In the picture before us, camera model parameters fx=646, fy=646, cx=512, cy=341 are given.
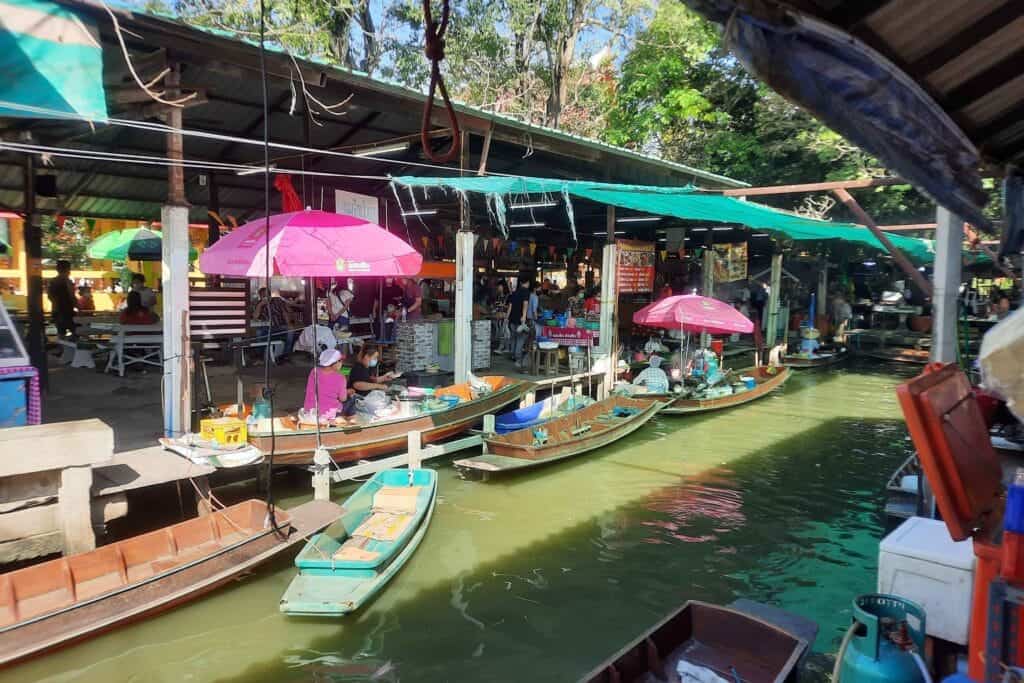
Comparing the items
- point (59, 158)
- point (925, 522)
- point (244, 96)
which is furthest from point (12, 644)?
point (59, 158)

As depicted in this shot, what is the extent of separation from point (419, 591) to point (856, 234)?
14717 millimetres

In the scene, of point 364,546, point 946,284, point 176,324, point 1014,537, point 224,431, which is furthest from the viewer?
point 176,324

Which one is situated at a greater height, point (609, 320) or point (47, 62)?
point (47, 62)

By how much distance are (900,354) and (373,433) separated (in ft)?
64.4

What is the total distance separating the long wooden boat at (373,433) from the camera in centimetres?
786

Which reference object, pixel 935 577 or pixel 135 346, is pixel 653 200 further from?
pixel 135 346

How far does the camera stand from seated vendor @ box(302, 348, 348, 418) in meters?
8.48

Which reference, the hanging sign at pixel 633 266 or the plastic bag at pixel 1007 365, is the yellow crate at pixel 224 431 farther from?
the hanging sign at pixel 633 266

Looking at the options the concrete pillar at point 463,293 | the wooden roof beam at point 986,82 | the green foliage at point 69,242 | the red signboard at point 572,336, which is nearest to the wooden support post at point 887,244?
the wooden roof beam at point 986,82

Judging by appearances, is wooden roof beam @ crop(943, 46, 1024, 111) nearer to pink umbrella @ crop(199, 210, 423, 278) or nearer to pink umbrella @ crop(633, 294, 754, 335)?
pink umbrella @ crop(199, 210, 423, 278)

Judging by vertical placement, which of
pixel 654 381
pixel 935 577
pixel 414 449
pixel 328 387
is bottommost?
pixel 414 449

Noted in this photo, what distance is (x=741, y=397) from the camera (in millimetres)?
14383

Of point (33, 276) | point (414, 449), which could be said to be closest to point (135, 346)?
point (33, 276)

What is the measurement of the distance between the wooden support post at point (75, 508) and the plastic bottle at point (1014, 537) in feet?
22.3
